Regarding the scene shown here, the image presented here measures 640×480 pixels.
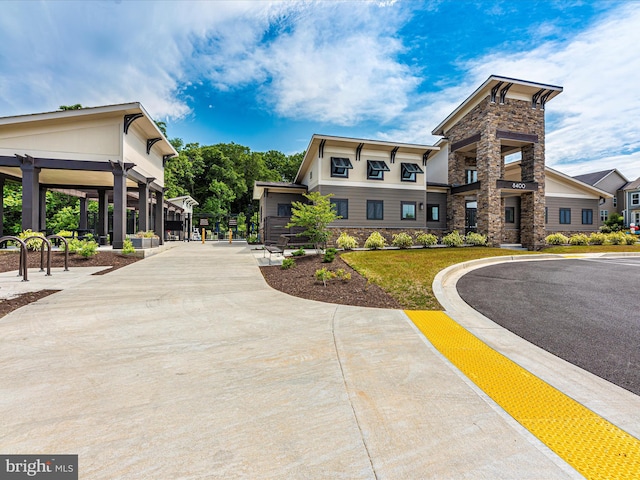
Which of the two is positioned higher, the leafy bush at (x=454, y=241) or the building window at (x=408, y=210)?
the building window at (x=408, y=210)

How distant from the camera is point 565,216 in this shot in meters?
23.8

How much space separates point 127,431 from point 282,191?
19203 mm

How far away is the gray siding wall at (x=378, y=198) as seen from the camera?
18031mm

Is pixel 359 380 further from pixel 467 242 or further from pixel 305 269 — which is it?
pixel 467 242

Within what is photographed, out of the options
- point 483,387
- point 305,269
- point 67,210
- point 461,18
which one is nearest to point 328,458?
point 483,387

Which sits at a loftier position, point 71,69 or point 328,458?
point 71,69

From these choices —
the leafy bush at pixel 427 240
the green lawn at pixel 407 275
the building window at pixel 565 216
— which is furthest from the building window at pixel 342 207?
the building window at pixel 565 216

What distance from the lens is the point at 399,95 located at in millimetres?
16516

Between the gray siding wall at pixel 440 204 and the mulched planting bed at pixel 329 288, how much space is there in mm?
12928

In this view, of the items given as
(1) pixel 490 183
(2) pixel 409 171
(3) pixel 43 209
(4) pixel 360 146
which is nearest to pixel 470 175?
(1) pixel 490 183

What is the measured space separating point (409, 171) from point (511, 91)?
8.00 m

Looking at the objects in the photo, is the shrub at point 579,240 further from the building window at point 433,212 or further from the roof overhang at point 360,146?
the roof overhang at point 360,146

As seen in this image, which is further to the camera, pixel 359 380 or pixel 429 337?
pixel 429 337

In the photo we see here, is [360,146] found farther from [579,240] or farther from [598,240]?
[598,240]
